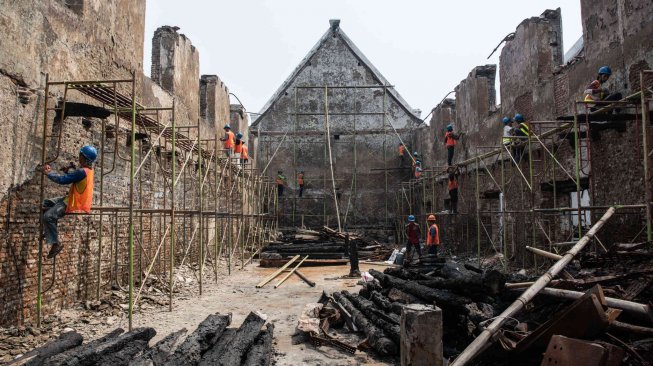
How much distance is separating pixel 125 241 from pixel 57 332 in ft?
10.9

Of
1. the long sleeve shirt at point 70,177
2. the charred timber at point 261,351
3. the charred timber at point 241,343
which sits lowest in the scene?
the charred timber at point 261,351

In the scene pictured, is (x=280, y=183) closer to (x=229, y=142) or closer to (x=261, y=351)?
(x=229, y=142)

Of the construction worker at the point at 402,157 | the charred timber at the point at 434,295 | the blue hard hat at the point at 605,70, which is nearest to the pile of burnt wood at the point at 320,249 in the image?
the construction worker at the point at 402,157

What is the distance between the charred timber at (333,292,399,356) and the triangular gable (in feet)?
64.0

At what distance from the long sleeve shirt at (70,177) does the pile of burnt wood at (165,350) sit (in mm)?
1999

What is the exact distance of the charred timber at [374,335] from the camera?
226 inches

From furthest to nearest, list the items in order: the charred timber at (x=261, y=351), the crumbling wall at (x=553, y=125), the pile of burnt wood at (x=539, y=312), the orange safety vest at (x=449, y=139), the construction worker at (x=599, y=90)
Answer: the orange safety vest at (x=449, y=139) < the construction worker at (x=599, y=90) < the crumbling wall at (x=553, y=125) < the charred timber at (x=261, y=351) < the pile of burnt wood at (x=539, y=312)

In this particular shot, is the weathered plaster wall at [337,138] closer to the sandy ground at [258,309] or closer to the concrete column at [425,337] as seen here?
the sandy ground at [258,309]

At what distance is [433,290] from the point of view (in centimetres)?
638

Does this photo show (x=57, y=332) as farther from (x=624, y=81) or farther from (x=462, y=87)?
(x=462, y=87)

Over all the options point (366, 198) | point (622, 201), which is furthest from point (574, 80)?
point (366, 198)

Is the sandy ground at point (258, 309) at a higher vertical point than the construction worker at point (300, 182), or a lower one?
lower

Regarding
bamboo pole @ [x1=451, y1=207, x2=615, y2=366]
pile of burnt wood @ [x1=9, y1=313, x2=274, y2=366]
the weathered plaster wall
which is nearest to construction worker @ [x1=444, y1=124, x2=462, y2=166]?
the weathered plaster wall

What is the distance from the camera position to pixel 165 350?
536 cm
